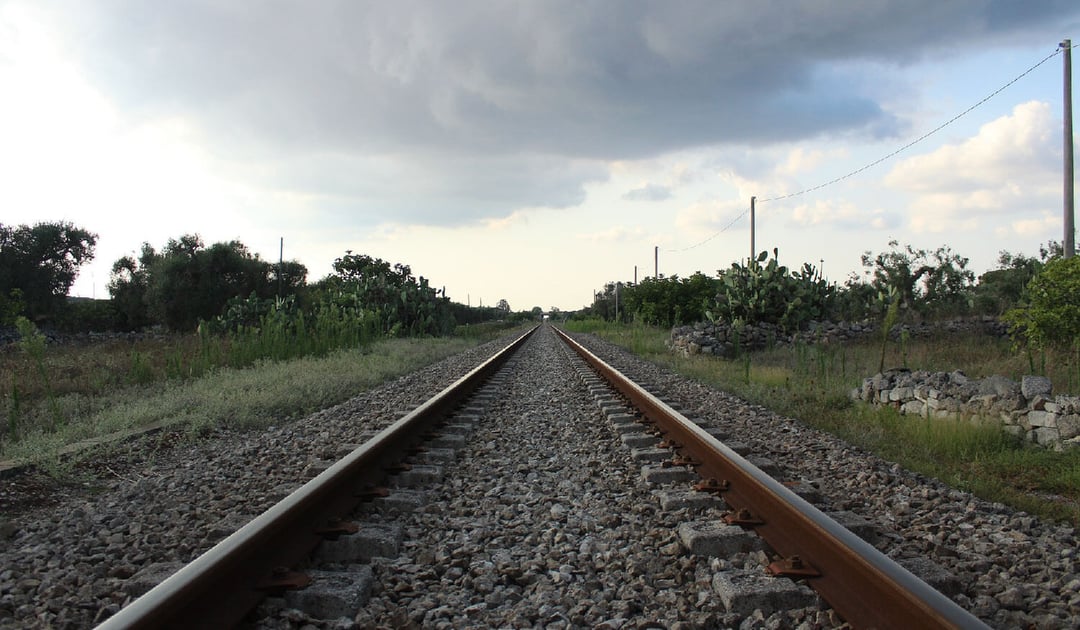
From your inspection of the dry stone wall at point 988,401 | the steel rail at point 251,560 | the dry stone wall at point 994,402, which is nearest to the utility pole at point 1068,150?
the dry stone wall at point 988,401

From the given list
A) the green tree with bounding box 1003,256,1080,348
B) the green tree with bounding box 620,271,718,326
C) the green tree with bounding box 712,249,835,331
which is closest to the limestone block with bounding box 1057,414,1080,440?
the green tree with bounding box 1003,256,1080,348

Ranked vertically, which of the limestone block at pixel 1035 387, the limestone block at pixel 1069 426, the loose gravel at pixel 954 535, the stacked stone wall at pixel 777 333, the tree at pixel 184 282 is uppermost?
the tree at pixel 184 282

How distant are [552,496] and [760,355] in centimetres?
1372

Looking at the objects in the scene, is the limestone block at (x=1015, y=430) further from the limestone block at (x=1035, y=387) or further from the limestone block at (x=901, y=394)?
the limestone block at (x=901, y=394)

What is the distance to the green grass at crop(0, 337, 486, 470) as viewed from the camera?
666cm

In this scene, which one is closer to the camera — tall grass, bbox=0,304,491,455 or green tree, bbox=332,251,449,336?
tall grass, bbox=0,304,491,455

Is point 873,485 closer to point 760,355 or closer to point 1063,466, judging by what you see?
point 1063,466

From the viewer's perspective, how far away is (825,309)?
21266 millimetres

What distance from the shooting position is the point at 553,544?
3441mm

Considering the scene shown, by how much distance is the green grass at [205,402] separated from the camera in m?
6.66

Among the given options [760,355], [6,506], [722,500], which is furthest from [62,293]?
[722,500]

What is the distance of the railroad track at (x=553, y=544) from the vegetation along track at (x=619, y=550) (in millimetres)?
27

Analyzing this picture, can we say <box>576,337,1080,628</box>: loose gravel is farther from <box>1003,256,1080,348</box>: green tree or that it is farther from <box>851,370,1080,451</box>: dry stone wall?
<box>1003,256,1080,348</box>: green tree

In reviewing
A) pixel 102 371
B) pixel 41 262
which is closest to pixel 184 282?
pixel 41 262
